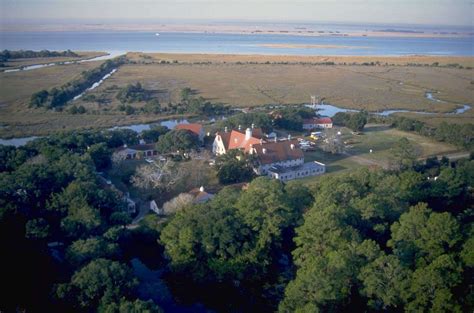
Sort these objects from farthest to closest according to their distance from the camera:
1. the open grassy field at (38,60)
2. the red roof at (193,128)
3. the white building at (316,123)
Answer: the open grassy field at (38,60) → the white building at (316,123) → the red roof at (193,128)

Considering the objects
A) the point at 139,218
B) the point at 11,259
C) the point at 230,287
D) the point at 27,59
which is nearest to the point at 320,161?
the point at 139,218

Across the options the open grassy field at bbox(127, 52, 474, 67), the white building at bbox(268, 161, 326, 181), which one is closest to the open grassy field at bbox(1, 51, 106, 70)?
the open grassy field at bbox(127, 52, 474, 67)

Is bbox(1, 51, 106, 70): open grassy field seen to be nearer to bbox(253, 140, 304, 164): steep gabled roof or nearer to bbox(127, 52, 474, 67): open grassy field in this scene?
bbox(127, 52, 474, 67): open grassy field

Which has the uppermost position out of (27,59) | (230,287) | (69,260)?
(27,59)

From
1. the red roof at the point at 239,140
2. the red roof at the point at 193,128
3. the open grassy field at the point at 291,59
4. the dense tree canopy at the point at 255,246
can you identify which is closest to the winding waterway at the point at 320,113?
the red roof at the point at 193,128

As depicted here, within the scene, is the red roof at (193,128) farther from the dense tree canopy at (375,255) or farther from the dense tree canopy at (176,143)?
the dense tree canopy at (375,255)

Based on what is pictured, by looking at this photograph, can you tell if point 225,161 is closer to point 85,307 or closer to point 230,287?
→ point 230,287
